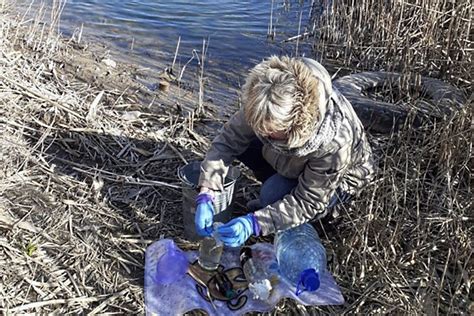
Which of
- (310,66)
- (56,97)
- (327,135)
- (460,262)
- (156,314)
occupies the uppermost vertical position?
(310,66)

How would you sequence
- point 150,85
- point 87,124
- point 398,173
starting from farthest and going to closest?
point 150,85, point 87,124, point 398,173

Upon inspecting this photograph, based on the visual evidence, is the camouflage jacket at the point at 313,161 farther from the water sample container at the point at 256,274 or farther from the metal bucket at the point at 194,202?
the water sample container at the point at 256,274

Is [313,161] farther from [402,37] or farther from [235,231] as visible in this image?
[402,37]

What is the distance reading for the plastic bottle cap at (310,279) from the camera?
2590mm

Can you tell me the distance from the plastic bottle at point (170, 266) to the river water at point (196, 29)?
243 cm

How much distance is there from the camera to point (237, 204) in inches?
130

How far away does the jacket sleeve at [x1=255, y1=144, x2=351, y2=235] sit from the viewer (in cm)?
264

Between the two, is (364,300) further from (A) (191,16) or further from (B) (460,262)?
(A) (191,16)

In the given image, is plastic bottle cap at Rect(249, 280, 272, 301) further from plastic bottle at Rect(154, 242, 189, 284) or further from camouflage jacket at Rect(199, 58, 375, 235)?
plastic bottle at Rect(154, 242, 189, 284)

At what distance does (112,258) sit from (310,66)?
1338 millimetres

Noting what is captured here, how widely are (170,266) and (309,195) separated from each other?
0.75 meters

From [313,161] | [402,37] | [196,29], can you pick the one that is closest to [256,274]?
[313,161]

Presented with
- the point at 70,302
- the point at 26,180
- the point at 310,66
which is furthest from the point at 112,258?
the point at 310,66

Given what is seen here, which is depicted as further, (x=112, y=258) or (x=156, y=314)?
(x=112, y=258)
